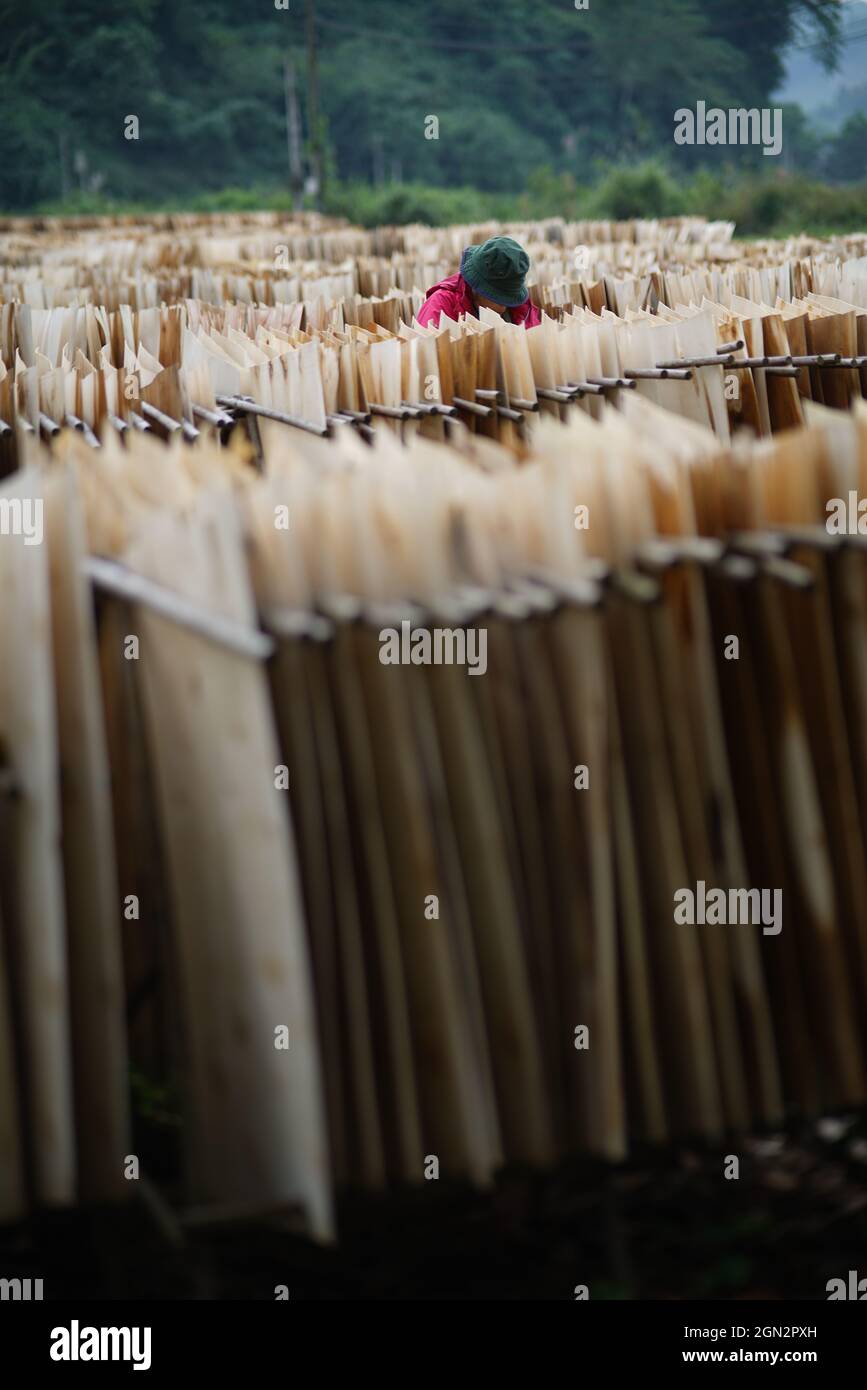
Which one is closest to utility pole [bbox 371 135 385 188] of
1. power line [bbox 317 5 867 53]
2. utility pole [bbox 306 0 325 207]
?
power line [bbox 317 5 867 53]

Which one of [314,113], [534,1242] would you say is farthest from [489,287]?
[314,113]

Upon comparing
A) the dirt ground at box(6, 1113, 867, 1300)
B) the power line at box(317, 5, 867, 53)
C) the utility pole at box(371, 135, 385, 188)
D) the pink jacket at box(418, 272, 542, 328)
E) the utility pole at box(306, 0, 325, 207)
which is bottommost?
the dirt ground at box(6, 1113, 867, 1300)

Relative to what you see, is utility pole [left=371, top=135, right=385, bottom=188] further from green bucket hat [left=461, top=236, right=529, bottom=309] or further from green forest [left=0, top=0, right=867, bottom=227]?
green bucket hat [left=461, top=236, right=529, bottom=309]

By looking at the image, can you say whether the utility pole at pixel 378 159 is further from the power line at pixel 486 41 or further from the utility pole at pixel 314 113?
the utility pole at pixel 314 113

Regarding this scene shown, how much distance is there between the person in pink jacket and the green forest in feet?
135

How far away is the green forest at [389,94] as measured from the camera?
175ft

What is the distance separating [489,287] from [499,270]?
0.10 m

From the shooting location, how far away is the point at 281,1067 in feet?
7.96

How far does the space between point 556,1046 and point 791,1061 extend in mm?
463

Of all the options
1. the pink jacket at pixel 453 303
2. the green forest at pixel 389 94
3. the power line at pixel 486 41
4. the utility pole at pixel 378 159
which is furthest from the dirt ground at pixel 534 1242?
the power line at pixel 486 41

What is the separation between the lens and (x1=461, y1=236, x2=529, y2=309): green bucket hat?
6777 millimetres
